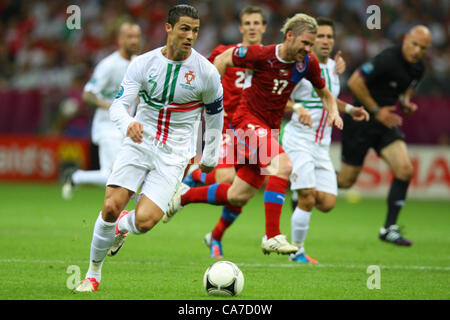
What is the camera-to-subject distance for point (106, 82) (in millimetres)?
10305

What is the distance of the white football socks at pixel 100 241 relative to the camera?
5.73 metres

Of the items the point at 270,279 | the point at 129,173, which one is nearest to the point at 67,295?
the point at 129,173

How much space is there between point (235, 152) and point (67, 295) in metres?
2.62

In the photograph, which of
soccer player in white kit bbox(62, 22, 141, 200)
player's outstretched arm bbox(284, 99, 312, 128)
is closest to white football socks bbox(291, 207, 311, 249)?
player's outstretched arm bbox(284, 99, 312, 128)

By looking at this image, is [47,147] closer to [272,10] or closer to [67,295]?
[272,10]

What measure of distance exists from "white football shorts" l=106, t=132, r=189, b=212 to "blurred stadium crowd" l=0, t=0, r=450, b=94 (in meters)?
11.1

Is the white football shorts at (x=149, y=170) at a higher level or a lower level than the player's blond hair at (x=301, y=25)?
lower

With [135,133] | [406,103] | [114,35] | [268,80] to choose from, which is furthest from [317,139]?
[114,35]

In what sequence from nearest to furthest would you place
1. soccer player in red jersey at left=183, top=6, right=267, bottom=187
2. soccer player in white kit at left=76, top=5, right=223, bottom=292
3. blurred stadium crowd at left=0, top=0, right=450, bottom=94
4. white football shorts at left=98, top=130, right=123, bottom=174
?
1. soccer player in white kit at left=76, top=5, right=223, bottom=292
2. soccer player in red jersey at left=183, top=6, right=267, bottom=187
3. white football shorts at left=98, top=130, right=123, bottom=174
4. blurred stadium crowd at left=0, top=0, right=450, bottom=94

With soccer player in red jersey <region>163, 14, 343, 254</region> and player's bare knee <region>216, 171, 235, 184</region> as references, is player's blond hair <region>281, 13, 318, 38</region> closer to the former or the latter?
soccer player in red jersey <region>163, 14, 343, 254</region>

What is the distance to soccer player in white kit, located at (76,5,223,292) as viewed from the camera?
19.0 ft

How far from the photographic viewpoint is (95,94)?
33.6 feet

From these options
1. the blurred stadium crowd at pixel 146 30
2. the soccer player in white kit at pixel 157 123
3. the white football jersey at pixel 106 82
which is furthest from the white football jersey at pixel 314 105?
the blurred stadium crowd at pixel 146 30

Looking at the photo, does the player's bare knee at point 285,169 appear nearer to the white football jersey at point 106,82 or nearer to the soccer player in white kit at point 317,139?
the soccer player in white kit at point 317,139
